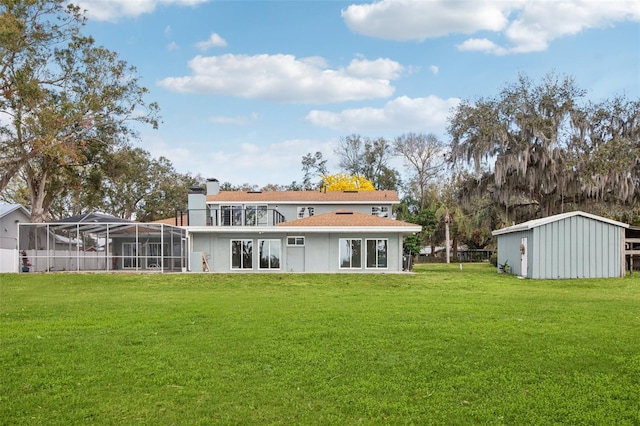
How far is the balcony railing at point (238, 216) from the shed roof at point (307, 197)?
3385 mm

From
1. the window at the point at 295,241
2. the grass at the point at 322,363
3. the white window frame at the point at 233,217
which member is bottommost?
the grass at the point at 322,363

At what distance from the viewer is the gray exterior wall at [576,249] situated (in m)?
21.3

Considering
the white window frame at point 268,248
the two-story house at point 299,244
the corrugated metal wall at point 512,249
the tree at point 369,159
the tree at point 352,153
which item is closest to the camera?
the corrugated metal wall at point 512,249

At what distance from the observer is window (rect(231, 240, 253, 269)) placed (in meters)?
26.6

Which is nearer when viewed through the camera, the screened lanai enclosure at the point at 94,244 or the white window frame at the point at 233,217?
the screened lanai enclosure at the point at 94,244

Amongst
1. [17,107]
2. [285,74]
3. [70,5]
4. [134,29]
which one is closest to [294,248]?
[285,74]

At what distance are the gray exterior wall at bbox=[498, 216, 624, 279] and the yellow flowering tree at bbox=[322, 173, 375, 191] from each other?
32.4 metres

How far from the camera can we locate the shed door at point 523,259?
22297 mm

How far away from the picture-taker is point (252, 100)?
32.2 m

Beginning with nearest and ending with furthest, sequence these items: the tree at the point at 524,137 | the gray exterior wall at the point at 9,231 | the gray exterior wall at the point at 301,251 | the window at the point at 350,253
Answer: the gray exterior wall at the point at 301,251
the window at the point at 350,253
the gray exterior wall at the point at 9,231
the tree at the point at 524,137

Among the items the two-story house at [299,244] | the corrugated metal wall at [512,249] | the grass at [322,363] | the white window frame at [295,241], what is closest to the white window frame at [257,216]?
the two-story house at [299,244]

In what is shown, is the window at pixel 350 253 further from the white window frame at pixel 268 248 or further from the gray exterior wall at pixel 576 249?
the gray exterior wall at pixel 576 249

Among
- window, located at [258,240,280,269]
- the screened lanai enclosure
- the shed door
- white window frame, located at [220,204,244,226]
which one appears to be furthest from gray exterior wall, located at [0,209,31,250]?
the shed door

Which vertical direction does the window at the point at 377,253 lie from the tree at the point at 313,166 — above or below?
below
